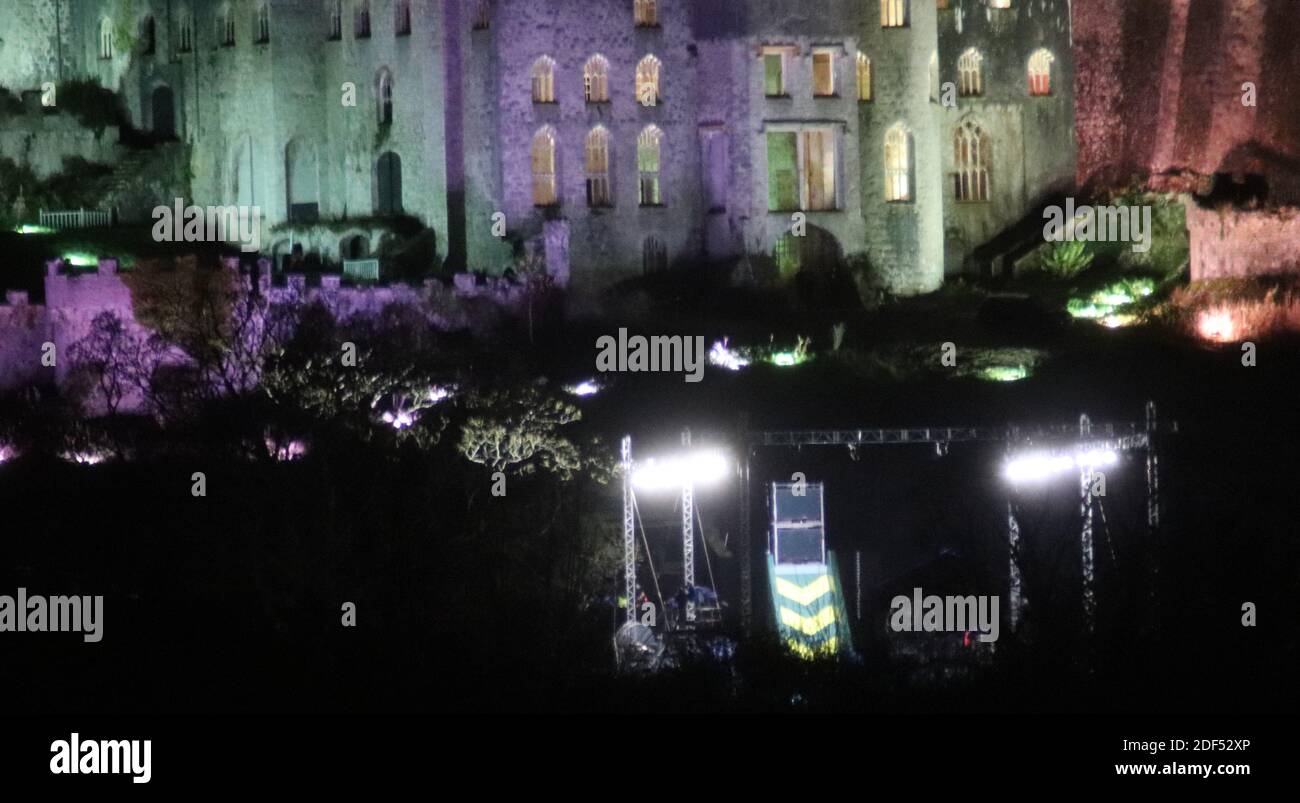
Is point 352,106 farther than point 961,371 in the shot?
Yes

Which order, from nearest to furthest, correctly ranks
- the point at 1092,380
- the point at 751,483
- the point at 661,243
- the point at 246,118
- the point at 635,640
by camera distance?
1. the point at 635,640
2. the point at 751,483
3. the point at 1092,380
4. the point at 661,243
5. the point at 246,118

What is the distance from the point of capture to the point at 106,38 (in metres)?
75.9

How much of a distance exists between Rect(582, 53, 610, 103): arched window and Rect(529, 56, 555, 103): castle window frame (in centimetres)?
72

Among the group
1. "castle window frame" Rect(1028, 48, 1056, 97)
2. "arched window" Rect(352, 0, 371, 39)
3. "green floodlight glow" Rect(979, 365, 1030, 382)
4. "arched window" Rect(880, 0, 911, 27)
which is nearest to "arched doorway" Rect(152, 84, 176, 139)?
"arched window" Rect(352, 0, 371, 39)

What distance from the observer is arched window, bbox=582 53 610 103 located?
67.2 metres

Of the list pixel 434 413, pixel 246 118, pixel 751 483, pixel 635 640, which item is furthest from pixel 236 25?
pixel 635 640

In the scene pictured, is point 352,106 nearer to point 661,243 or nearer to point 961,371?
point 661,243

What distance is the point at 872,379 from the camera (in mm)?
62062

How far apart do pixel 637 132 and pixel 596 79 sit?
1.51 m

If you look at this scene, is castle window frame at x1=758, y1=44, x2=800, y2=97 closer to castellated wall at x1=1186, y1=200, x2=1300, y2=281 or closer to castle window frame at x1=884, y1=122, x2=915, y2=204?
castle window frame at x1=884, y1=122, x2=915, y2=204

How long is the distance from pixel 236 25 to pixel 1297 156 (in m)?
25.7

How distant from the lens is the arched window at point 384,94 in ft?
228

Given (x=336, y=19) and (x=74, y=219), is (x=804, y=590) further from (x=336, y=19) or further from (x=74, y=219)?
(x=74, y=219)

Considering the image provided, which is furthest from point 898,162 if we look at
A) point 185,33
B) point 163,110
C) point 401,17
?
A: point 163,110
